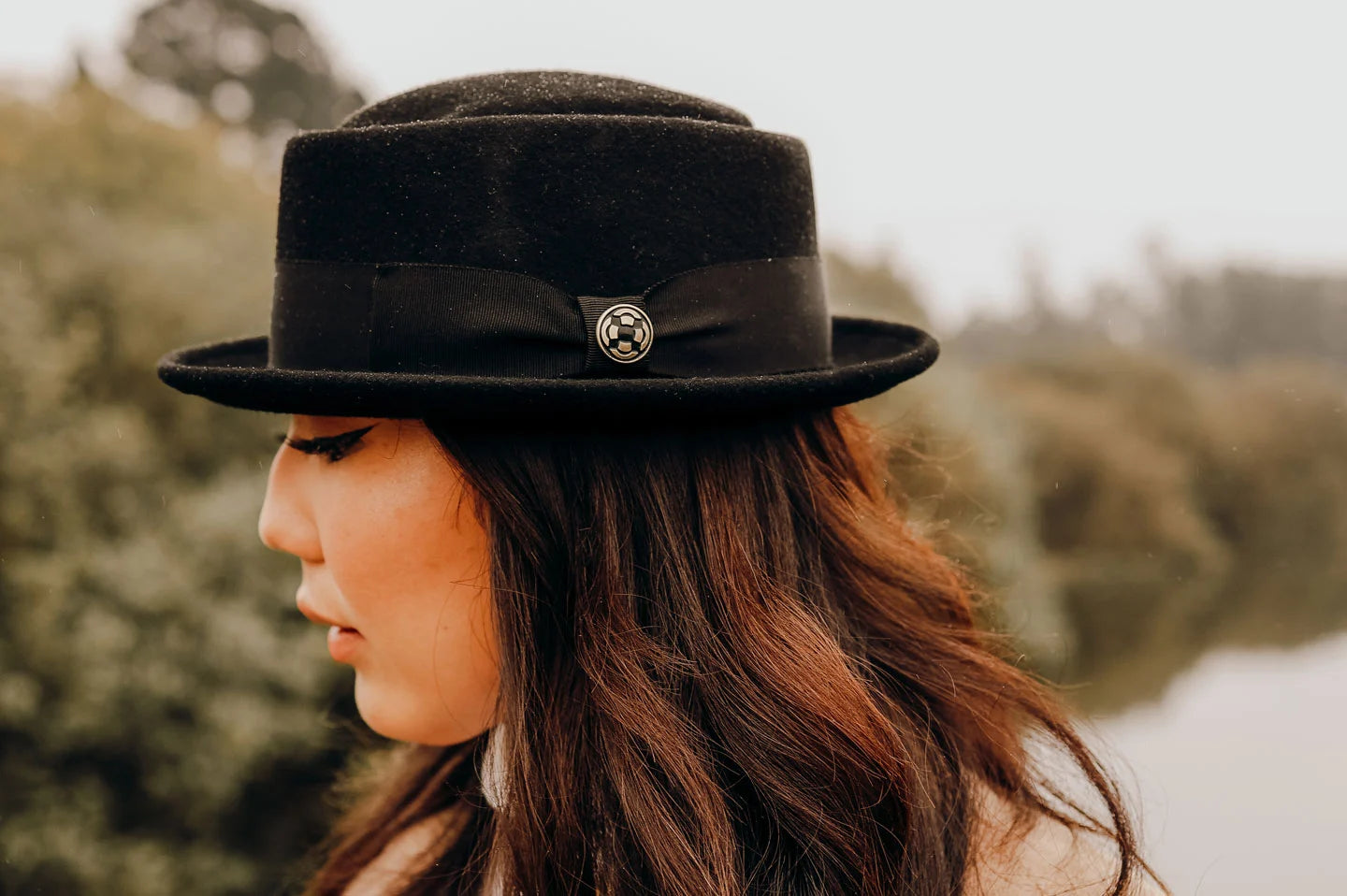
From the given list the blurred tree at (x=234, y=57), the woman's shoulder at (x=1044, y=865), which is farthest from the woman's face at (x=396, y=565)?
the blurred tree at (x=234, y=57)

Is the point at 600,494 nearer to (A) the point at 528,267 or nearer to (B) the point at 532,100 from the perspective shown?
(A) the point at 528,267

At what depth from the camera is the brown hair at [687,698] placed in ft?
3.82

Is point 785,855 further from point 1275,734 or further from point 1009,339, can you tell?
point 1009,339

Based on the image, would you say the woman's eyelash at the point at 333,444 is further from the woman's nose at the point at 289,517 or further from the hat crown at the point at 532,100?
the hat crown at the point at 532,100

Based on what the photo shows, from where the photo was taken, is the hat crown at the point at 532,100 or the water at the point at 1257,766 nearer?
the hat crown at the point at 532,100

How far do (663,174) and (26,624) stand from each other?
4.31m

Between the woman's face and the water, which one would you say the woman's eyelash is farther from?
the water

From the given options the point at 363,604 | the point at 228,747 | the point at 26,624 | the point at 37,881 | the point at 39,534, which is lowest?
the point at 37,881

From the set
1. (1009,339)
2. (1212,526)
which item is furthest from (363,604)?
(1009,339)

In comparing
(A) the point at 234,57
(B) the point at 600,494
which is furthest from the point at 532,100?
(A) the point at 234,57

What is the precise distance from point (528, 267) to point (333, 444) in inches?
14.1

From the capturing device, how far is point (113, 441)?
4660 mm

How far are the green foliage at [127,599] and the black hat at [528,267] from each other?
3778 millimetres

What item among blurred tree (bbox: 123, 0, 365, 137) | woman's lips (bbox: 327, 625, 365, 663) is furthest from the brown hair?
blurred tree (bbox: 123, 0, 365, 137)
